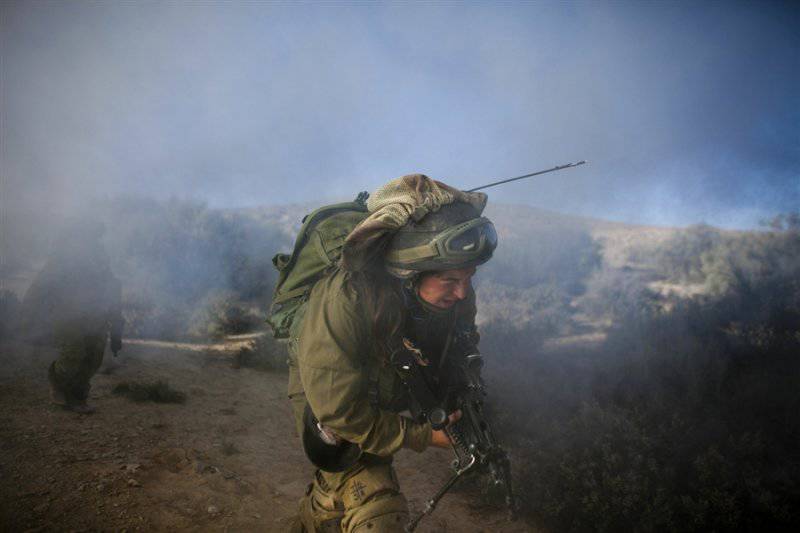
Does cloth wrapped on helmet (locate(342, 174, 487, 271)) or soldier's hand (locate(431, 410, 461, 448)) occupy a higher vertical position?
cloth wrapped on helmet (locate(342, 174, 487, 271))

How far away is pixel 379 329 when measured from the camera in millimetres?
1822

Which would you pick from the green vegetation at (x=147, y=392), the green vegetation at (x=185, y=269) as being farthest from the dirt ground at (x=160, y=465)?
the green vegetation at (x=185, y=269)

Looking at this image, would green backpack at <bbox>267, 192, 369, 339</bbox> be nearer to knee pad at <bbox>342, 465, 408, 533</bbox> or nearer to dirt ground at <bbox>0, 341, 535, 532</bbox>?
knee pad at <bbox>342, 465, 408, 533</bbox>

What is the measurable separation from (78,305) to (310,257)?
432 centimetres

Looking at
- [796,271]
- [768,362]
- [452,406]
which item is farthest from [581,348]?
[452,406]

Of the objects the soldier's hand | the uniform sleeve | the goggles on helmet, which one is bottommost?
the soldier's hand

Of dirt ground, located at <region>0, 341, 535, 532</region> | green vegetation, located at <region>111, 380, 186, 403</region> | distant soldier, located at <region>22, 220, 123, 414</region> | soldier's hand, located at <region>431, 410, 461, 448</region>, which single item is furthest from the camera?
green vegetation, located at <region>111, 380, 186, 403</region>

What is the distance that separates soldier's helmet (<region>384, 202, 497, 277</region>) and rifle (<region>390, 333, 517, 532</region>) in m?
0.41

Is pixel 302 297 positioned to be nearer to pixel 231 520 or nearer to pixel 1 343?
pixel 231 520

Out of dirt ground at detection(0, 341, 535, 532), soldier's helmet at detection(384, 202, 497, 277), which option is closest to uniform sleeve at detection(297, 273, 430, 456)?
soldier's helmet at detection(384, 202, 497, 277)

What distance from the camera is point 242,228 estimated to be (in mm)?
15648

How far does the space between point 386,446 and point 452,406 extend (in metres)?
0.41

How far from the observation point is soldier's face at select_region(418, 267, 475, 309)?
1838mm

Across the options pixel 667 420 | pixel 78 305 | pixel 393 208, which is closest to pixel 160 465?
pixel 78 305
